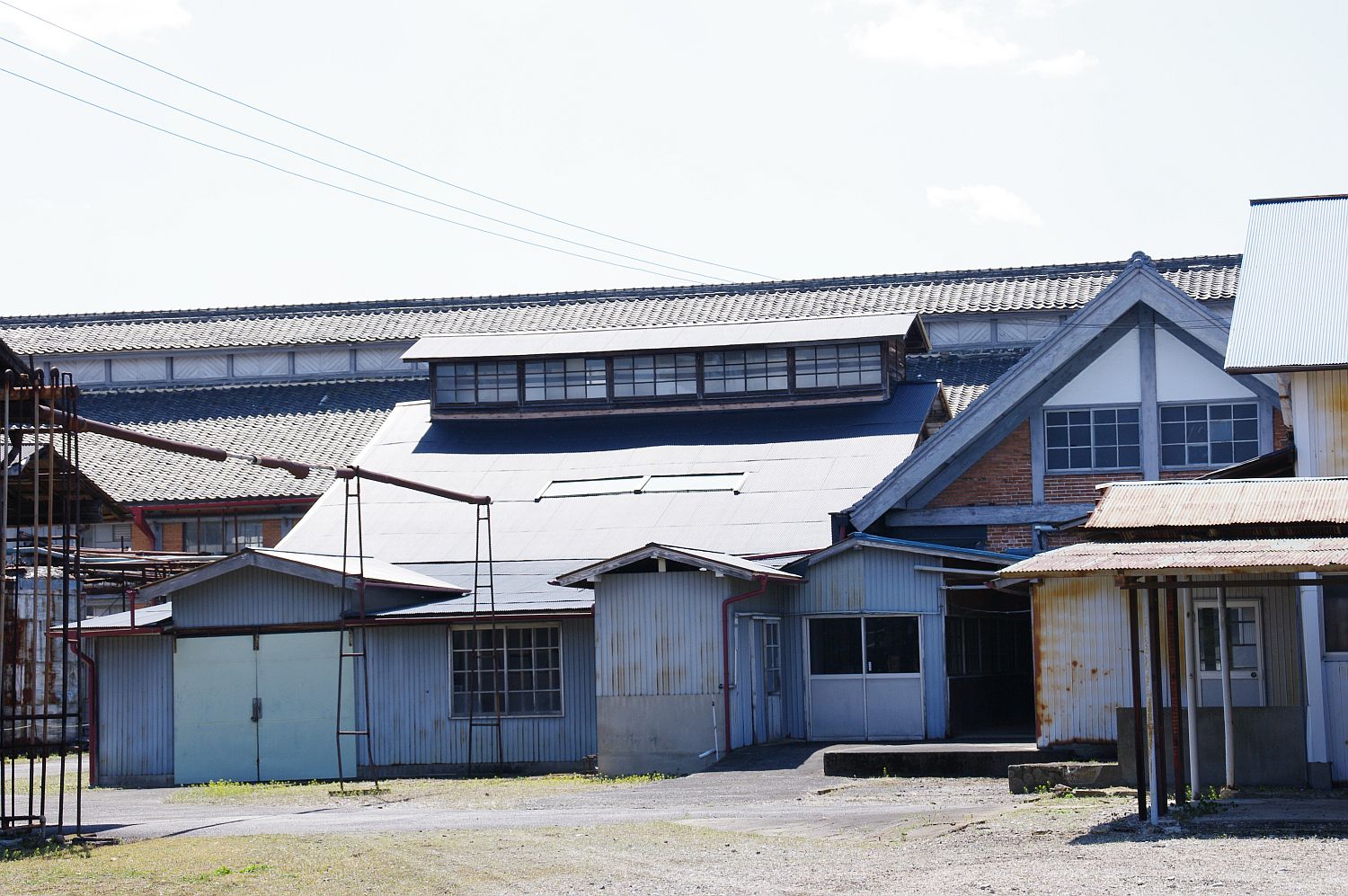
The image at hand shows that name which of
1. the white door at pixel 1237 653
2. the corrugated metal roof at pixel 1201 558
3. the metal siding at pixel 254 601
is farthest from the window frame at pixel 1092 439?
the metal siding at pixel 254 601

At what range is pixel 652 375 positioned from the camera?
110 ft

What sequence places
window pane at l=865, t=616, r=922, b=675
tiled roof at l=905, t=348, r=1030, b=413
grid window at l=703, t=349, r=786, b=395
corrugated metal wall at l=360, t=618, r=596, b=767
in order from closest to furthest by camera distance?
window pane at l=865, t=616, r=922, b=675 → corrugated metal wall at l=360, t=618, r=596, b=767 → grid window at l=703, t=349, r=786, b=395 → tiled roof at l=905, t=348, r=1030, b=413

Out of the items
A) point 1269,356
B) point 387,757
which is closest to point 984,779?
point 1269,356

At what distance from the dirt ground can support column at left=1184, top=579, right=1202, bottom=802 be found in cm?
59

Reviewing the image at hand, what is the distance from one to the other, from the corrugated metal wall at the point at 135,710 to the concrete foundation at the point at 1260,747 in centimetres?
1588

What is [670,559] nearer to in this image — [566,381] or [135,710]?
[135,710]

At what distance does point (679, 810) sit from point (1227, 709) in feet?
18.1

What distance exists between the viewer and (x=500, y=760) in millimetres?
25000

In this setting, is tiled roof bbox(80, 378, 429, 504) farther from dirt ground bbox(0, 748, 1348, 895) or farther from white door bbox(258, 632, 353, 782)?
dirt ground bbox(0, 748, 1348, 895)

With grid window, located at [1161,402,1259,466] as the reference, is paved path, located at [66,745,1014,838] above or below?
below

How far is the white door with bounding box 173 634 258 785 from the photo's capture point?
25484 mm

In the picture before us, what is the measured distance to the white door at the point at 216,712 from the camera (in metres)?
25.5

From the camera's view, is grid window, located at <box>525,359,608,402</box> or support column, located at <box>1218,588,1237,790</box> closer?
support column, located at <box>1218,588,1237,790</box>

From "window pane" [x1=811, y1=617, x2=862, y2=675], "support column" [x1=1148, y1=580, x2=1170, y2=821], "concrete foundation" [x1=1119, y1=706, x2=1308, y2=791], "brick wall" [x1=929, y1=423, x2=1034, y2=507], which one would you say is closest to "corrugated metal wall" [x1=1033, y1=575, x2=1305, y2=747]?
"concrete foundation" [x1=1119, y1=706, x2=1308, y2=791]
